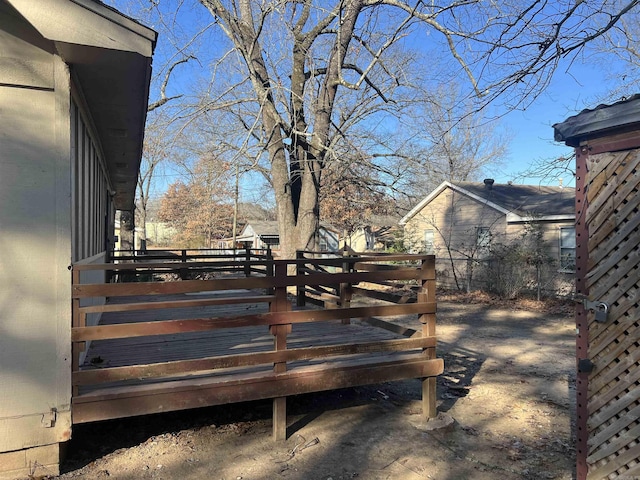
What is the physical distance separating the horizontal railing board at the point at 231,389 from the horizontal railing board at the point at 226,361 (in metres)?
0.12

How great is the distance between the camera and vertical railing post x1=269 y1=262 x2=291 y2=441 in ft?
13.6

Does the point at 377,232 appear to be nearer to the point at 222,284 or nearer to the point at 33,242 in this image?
the point at 222,284

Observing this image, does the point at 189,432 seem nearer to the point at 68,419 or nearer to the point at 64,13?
the point at 68,419

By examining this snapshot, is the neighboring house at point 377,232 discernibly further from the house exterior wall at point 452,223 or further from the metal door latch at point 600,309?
the metal door latch at point 600,309

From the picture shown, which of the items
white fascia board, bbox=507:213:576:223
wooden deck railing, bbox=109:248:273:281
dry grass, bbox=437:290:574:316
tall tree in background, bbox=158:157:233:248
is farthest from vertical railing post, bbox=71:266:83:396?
tall tree in background, bbox=158:157:233:248

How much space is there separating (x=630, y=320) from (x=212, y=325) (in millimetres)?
3052

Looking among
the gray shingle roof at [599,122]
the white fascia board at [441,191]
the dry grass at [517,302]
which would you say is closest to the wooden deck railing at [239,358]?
the gray shingle roof at [599,122]

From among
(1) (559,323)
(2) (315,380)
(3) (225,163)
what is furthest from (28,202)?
(1) (559,323)

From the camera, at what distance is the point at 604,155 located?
315 cm

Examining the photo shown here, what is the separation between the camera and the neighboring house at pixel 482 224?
53.6ft

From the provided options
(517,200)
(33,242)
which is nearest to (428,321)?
(33,242)

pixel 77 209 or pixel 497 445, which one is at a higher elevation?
pixel 77 209

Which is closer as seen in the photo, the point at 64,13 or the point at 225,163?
the point at 64,13

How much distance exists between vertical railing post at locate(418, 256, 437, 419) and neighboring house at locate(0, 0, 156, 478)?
318 cm
